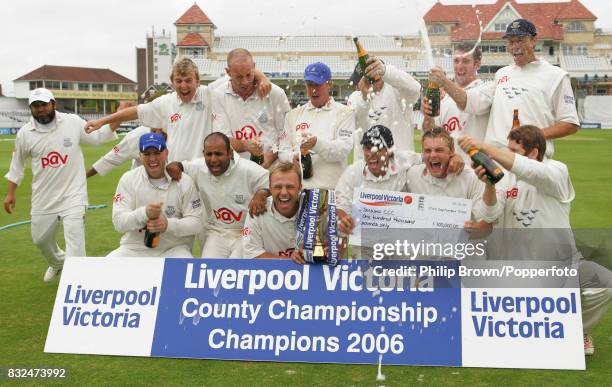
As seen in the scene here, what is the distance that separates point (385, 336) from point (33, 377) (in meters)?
2.52

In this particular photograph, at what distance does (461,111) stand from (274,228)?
2.29 m

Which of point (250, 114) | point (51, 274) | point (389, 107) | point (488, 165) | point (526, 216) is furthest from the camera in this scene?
point (51, 274)

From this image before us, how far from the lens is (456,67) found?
666 cm

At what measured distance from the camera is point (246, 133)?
678 cm

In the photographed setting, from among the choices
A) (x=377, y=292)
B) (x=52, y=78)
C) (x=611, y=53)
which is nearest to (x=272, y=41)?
(x=377, y=292)

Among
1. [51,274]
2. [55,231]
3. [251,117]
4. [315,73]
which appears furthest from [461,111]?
[51,274]

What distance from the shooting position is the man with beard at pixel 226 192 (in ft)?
20.7

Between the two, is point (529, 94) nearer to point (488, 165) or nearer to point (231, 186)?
point (488, 165)

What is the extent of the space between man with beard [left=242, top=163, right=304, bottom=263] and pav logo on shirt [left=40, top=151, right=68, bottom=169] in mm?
2897

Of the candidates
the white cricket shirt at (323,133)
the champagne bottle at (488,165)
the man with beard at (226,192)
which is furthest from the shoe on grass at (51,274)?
the champagne bottle at (488,165)

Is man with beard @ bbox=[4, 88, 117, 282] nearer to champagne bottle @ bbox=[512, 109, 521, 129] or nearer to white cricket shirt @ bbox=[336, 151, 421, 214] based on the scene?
white cricket shirt @ bbox=[336, 151, 421, 214]

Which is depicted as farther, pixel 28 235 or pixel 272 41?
pixel 28 235

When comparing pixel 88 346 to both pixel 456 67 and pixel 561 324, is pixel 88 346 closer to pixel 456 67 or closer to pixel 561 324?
pixel 561 324

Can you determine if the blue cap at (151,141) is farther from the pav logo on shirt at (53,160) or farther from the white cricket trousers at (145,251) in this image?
the pav logo on shirt at (53,160)
